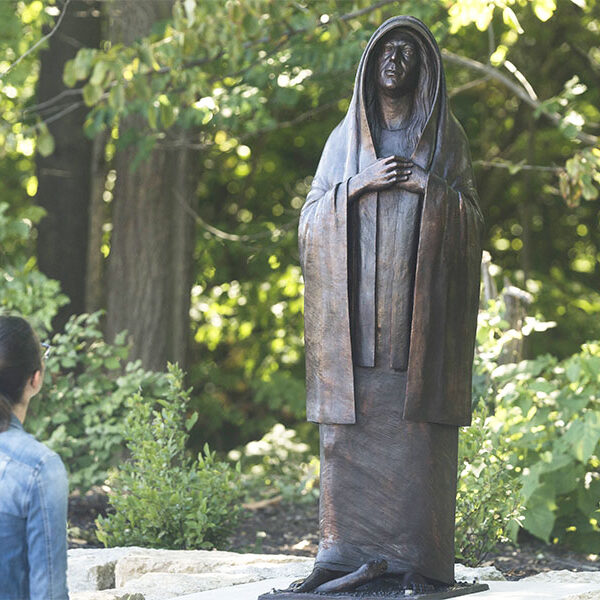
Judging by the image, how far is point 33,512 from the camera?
3209 millimetres

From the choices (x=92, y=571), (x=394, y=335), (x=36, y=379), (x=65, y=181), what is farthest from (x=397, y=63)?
(x=65, y=181)

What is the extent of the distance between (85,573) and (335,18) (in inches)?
179

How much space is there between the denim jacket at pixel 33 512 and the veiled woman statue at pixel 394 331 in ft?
6.19

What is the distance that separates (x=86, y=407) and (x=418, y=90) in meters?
4.24

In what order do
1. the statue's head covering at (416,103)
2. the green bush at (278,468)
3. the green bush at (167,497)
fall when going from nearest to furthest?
the statue's head covering at (416,103), the green bush at (167,497), the green bush at (278,468)

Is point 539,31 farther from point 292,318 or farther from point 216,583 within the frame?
point 216,583

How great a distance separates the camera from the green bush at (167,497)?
23.3 feet

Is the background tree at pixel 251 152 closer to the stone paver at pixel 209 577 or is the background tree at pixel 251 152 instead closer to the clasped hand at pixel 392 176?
the clasped hand at pixel 392 176

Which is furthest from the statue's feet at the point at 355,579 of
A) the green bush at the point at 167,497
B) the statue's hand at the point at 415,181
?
the green bush at the point at 167,497

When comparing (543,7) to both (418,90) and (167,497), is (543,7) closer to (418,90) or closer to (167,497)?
(418,90)

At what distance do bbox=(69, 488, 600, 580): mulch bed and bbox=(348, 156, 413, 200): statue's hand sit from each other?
8.44ft

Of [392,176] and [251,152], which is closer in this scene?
[392,176]

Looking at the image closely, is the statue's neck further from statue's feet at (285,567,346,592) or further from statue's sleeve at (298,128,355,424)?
statue's feet at (285,567,346,592)

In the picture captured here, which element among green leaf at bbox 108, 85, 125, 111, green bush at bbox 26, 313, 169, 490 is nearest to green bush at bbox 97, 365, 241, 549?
green bush at bbox 26, 313, 169, 490
